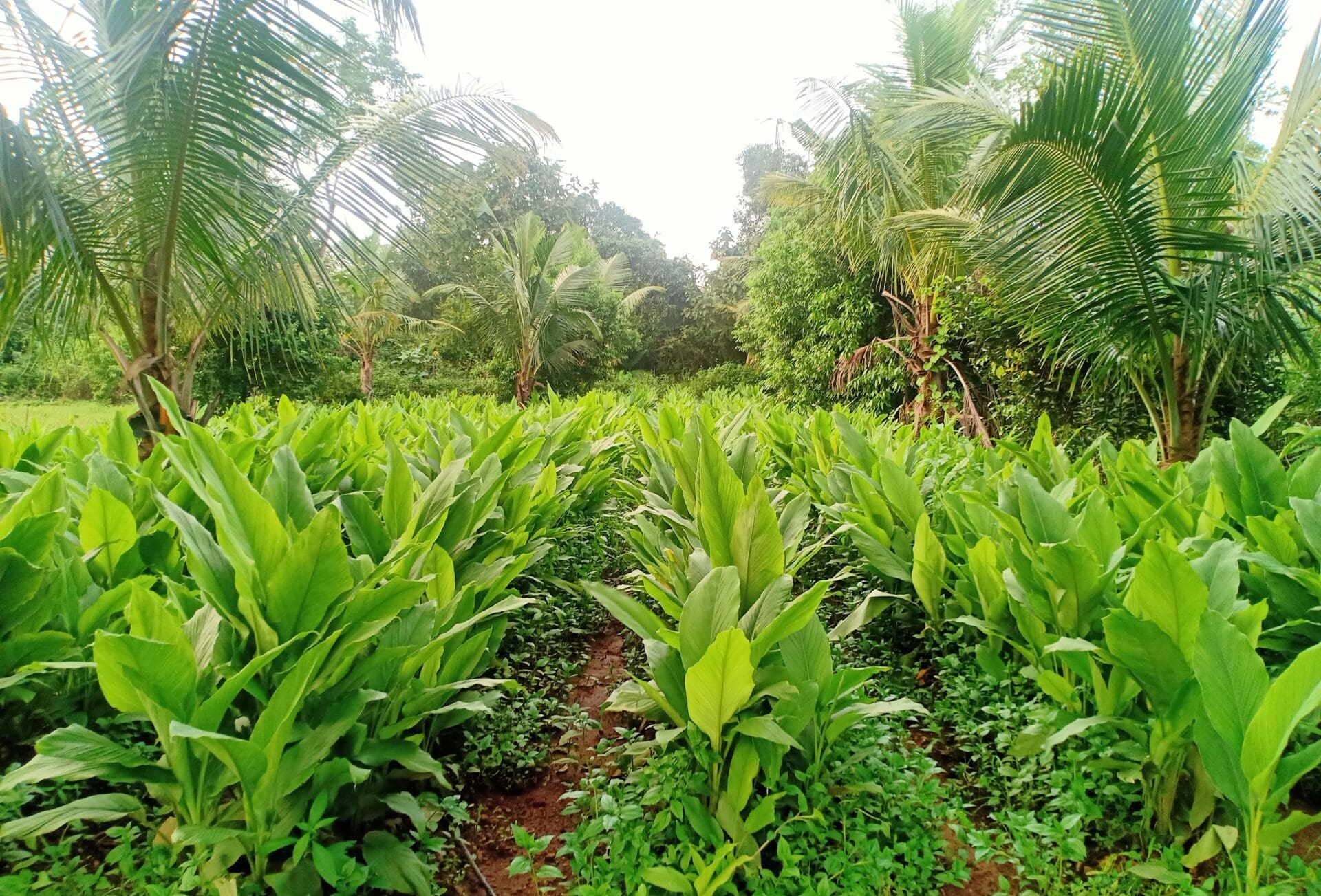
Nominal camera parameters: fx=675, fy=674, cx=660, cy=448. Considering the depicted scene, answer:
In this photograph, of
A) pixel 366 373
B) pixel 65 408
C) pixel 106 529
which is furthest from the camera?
pixel 366 373

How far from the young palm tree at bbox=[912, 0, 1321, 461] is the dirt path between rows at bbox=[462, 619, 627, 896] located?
340 cm

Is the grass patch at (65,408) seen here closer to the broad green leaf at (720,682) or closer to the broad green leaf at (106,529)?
the broad green leaf at (106,529)

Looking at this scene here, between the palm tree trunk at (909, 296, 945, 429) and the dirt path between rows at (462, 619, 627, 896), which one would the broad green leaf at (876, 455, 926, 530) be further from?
the palm tree trunk at (909, 296, 945, 429)

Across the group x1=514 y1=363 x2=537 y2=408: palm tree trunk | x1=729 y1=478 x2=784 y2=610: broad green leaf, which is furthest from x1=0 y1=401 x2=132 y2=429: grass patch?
x1=729 y1=478 x2=784 y2=610: broad green leaf

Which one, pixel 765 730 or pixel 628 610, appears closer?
pixel 765 730

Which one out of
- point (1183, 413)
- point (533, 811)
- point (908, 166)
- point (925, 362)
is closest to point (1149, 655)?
point (533, 811)

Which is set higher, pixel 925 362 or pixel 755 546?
pixel 925 362

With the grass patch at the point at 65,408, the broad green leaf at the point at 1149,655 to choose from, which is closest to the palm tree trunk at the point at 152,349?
the broad green leaf at the point at 1149,655

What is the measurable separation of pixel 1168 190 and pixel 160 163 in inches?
194

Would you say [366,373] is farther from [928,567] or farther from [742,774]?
[742,774]

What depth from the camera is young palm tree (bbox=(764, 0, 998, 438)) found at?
6961 mm

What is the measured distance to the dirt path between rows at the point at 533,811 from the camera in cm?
123

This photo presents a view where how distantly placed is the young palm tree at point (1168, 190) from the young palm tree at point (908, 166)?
2.68 meters

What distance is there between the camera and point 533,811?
1448mm
